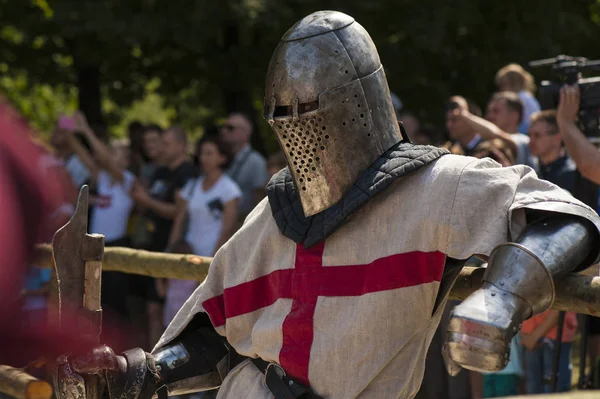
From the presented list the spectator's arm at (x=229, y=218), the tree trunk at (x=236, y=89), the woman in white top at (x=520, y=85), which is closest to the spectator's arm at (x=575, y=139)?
the woman in white top at (x=520, y=85)

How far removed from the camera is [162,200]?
23.7 ft

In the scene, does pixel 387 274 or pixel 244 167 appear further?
pixel 244 167

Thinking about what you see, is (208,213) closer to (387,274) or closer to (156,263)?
(156,263)

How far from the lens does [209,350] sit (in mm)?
3369

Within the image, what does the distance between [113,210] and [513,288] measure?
5226 mm

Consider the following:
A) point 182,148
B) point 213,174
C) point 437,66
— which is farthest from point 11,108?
point 437,66

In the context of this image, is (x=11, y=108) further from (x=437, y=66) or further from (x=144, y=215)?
(x=437, y=66)

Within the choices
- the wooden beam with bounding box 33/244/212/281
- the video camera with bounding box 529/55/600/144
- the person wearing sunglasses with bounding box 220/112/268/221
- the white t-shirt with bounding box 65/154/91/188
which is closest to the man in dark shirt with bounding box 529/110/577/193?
the video camera with bounding box 529/55/600/144

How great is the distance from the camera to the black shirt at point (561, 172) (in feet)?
17.2

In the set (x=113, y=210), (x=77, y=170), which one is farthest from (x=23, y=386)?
(x=77, y=170)

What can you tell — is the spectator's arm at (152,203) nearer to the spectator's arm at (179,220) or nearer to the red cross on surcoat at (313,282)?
the spectator's arm at (179,220)

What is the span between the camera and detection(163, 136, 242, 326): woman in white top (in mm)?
6637

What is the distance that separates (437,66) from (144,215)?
12.0 feet

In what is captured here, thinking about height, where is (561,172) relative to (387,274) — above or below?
below
